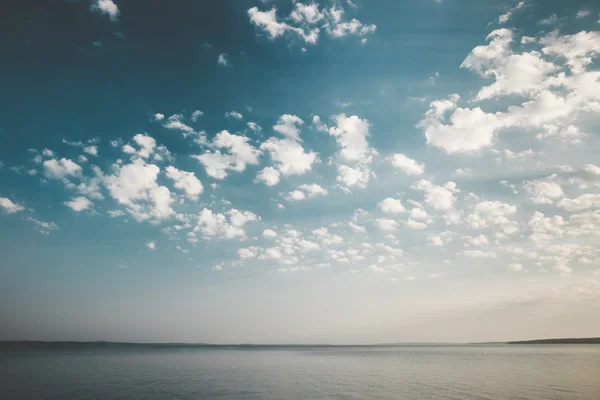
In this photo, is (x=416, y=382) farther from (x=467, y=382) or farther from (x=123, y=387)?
(x=123, y=387)

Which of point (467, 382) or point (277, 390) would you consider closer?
point (277, 390)

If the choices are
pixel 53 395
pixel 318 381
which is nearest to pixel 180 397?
pixel 53 395

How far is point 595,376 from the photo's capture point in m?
50.8

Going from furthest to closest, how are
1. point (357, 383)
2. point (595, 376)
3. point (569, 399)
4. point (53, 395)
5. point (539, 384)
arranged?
point (595, 376) → point (357, 383) → point (539, 384) → point (53, 395) → point (569, 399)

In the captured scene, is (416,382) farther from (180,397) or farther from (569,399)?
Answer: (180,397)

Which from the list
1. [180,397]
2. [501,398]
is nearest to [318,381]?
[180,397]

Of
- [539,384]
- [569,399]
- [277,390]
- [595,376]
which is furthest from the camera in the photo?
[595,376]

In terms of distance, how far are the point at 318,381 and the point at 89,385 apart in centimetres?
3289

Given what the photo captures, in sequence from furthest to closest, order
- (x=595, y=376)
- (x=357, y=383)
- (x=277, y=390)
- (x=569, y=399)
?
(x=595, y=376)
(x=357, y=383)
(x=277, y=390)
(x=569, y=399)

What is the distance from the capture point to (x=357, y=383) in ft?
153

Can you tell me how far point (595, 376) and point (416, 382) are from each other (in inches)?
1190

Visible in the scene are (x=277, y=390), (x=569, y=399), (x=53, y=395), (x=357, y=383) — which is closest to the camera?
(x=569, y=399)

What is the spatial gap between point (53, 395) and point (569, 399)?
56458 millimetres

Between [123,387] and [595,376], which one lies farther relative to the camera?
[595,376]
